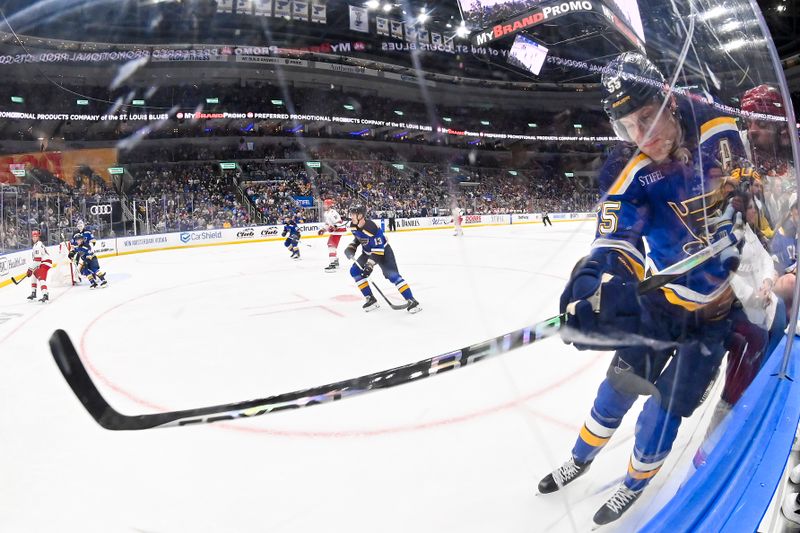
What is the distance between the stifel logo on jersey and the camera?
0.83m

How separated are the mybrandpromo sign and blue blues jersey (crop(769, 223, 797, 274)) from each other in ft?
39.2

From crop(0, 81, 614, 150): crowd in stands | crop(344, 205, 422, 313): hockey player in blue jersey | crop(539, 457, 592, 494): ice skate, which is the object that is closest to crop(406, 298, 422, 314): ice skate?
crop(344, 205, 422, 313): hockey player in blue jersey

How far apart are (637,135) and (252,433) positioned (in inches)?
70.2

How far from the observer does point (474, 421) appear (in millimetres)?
1889

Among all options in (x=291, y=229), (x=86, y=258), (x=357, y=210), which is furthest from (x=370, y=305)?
(x=291, y=229)

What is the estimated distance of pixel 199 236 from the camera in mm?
11727

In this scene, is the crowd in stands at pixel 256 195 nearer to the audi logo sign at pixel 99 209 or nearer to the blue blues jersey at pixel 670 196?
the blue blues jersey at pixel 670 196

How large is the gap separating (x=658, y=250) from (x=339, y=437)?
4.96ft

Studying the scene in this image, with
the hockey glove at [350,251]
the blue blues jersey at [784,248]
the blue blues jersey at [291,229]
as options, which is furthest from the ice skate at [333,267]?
the blue blues jersey at [784,248]

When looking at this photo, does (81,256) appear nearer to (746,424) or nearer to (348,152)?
(348,152)

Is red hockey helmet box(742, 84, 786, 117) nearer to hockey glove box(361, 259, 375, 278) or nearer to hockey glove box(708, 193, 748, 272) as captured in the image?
hockey glove box(708, 193, 748, 272)

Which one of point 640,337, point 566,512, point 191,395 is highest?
point 640,337

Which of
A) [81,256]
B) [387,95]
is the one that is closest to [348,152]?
[387,95]

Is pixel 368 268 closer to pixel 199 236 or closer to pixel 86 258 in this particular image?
pixel 86 258
